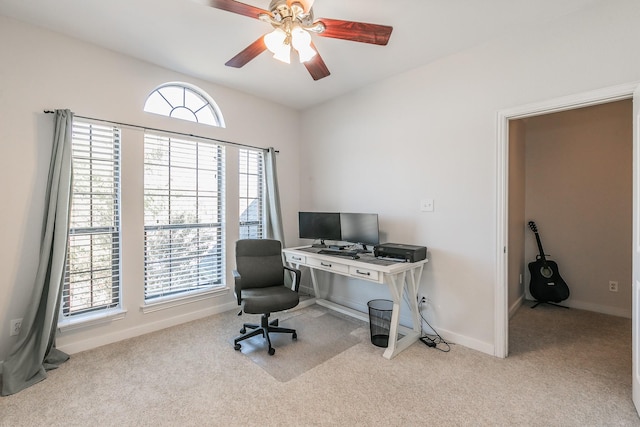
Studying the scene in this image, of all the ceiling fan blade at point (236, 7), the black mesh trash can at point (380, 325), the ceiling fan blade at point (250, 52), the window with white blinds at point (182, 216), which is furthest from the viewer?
the window with white blinds at point (182, 216)

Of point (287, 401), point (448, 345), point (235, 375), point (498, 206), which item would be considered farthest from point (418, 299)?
point (235, 375)

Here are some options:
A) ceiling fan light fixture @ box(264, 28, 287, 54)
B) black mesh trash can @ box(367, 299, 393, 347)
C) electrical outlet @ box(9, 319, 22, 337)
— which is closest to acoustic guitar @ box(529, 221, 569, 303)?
black mesh trash can @ box(367, 299, 393, 347)

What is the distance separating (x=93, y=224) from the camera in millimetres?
2615

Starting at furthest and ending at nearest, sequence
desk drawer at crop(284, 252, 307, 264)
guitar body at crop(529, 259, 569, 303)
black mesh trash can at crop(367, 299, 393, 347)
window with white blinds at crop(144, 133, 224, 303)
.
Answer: guitar body at crop(529, 259, 569, 303), desk drawer at crop(284, 252, 307, 264), window with white blinds at crop(144, 133, 224, 303), black mesh trash can at crop(367, 299, 393, 347)

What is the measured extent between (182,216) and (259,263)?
0.97m

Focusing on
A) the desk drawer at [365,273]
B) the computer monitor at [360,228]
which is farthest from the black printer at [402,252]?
the desk drawer at [365,273]

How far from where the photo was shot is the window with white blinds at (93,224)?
252 centimetres

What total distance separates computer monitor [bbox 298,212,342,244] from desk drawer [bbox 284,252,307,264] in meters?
0.32

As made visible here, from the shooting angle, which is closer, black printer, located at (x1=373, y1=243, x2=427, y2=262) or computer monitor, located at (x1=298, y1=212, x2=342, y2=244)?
black printer, located at (x1=373, y1=243, x2=427, y2=262)

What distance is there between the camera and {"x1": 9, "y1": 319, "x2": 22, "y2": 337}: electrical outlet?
7.36 ft

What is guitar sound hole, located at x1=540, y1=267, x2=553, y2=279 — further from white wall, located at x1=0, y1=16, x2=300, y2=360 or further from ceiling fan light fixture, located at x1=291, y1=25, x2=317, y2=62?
white wall, located at x1=0, y1=16, x2=300, y2=360

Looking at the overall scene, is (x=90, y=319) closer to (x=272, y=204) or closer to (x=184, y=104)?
(x=272, y=204)

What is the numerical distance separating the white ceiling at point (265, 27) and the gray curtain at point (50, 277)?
73cm

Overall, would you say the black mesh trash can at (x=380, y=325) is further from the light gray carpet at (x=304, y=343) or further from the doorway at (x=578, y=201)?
the doorway at (x=578, y=201)
